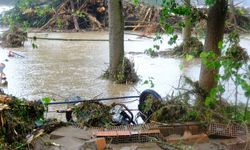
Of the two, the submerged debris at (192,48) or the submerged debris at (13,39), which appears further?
the submerged debris at (13,39)

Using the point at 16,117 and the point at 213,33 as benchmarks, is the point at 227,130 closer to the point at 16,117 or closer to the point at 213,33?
the point at 213,33

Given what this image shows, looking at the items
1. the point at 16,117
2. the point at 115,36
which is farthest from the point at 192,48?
the point at 16,117

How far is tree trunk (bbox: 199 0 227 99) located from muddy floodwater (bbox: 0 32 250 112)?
0.54 metres

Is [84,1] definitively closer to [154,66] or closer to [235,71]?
[154,66]

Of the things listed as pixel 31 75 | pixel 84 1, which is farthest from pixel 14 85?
pixel 84 1

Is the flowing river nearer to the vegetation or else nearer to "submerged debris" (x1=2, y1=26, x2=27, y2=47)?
"submerged debris" (x1=2, y1=26, x2=27, y2=47)

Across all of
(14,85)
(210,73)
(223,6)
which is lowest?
(14,85)

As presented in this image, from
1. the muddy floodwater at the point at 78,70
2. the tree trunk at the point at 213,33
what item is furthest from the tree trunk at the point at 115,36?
the tree trunk at the point at 213,33

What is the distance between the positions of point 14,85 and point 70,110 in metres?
4.74

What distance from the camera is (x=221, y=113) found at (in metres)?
5.13

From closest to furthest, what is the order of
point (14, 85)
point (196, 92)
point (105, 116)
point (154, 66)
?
point (105, 116), point (196, 92), point (14, 85), point (154, 66)

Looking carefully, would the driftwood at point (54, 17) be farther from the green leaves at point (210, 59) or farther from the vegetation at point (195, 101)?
the green leaves at point (210, 59)

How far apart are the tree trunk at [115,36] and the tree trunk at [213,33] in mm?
4655

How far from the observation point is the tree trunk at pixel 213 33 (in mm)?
5770
